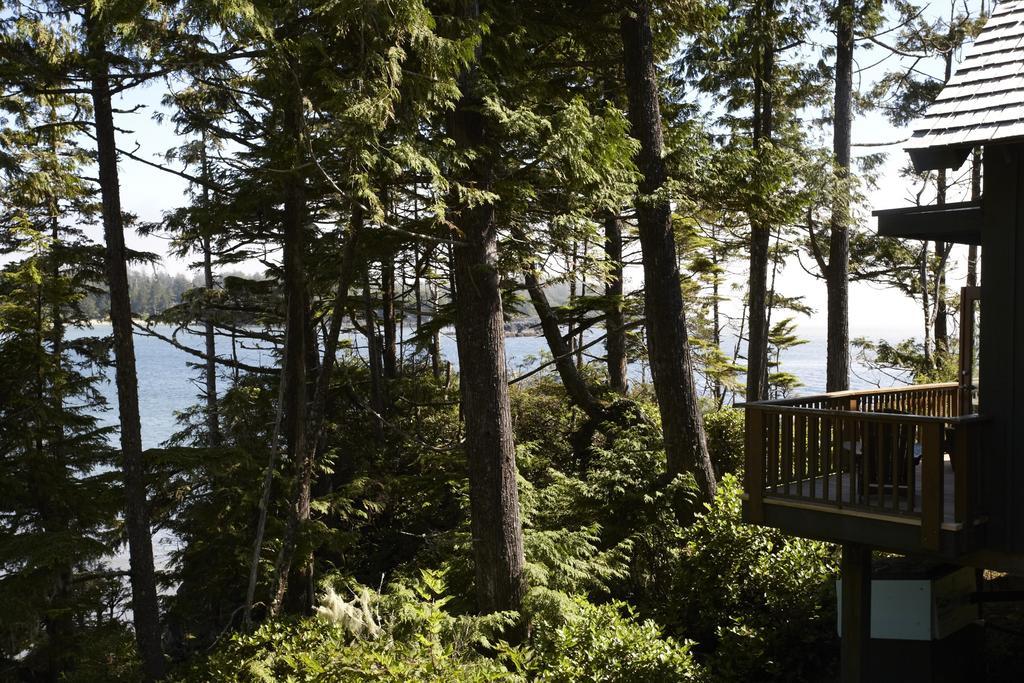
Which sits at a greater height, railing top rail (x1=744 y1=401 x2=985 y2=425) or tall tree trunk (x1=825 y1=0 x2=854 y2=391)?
tall tree trunk (x1=825 y1=0 x2=854 y2=391)

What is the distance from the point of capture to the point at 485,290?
907 centimetres

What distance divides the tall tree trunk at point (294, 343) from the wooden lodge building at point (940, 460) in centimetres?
593

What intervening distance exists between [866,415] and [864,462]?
0.41m

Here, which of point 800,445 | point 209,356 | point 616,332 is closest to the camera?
point 800,445

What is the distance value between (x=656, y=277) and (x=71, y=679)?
10.5 meters

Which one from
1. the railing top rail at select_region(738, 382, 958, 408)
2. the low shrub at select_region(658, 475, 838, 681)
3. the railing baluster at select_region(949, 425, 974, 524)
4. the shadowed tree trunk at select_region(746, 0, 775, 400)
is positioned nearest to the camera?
the railing baluster at select_region(949, 425, 974, 524)

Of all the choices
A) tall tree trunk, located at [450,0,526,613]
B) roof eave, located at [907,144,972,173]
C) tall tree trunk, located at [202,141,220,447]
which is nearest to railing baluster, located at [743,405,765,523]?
roof eave, located at [907,144,972,173]

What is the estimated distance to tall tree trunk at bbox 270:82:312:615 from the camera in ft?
31.7

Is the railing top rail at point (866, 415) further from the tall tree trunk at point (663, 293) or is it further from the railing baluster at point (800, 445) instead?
the tall tree trunk at point (663, 293)

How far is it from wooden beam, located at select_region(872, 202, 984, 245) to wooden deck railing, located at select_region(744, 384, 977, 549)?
5.48ft

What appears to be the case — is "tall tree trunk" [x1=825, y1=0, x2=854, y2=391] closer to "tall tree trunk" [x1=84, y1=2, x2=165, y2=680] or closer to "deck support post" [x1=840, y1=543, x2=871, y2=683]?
"deck support post" [x1=840, y1=543, x2=871, y2=683]

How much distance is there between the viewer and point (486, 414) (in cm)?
908

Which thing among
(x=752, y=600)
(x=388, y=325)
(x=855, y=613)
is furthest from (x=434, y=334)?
(x=855, y=613)

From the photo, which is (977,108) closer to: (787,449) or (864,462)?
(864,462)
